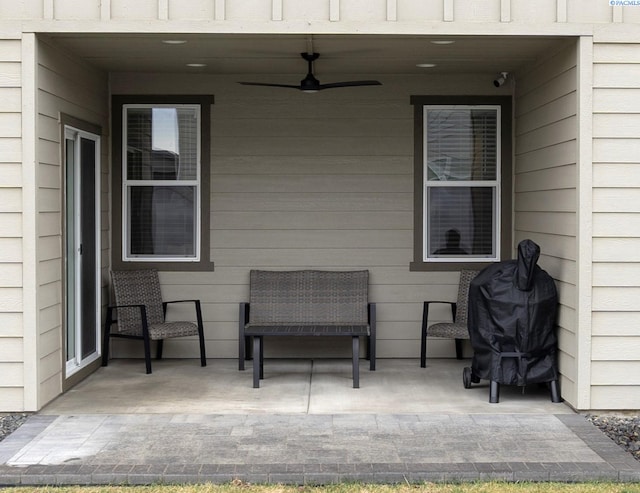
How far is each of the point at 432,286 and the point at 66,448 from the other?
3.71 metres

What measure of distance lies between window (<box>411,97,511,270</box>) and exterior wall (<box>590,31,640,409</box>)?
2.01 meters

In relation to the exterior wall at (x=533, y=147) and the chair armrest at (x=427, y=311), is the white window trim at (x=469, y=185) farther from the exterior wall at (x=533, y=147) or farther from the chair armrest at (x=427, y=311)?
the exterior wall at (x=533, y=147)

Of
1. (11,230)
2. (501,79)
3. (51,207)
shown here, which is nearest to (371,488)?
(11,230)

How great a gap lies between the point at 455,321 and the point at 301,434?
2.67 meters

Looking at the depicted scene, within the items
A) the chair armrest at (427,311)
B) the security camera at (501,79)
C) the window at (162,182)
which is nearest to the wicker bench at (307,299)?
the chair armrest at (427,311)

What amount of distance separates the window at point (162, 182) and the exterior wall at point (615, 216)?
334 cm

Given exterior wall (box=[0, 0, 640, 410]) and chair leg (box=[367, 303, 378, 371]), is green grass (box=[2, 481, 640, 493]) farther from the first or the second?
chair leg (box=[367, 303, 378, 371])

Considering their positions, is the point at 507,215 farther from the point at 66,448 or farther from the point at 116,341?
the point at 66,448

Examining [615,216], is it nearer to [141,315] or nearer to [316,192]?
[316,192]

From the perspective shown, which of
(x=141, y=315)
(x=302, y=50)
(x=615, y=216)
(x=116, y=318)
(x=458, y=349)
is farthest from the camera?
(x=458, y=349)

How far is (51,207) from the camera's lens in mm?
6016

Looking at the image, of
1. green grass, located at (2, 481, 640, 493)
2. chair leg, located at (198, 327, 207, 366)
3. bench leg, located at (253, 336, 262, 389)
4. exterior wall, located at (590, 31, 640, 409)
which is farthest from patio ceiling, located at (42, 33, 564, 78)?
green grass, located at (2, 481, 640, 493)

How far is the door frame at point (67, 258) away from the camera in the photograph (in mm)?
6320

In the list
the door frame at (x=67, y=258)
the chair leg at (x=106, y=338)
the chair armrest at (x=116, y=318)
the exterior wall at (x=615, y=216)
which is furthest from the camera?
the chair leg at (x=106, y=338)
